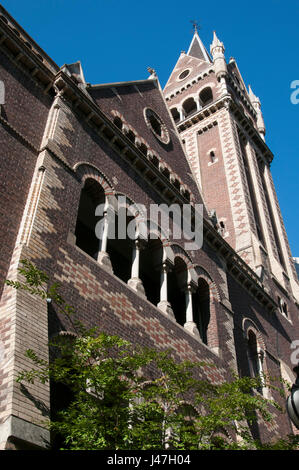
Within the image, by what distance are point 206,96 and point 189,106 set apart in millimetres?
1528

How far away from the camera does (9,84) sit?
12297 millimetres

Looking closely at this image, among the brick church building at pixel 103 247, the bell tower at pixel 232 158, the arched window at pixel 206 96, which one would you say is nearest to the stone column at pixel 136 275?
the brick church building at pixel 103 247

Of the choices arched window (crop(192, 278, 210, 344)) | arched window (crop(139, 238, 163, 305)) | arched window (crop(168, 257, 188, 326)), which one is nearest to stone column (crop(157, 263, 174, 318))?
arched window (crop(139, 238, 163, 305))

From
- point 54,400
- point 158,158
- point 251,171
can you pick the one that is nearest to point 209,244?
point 158,158

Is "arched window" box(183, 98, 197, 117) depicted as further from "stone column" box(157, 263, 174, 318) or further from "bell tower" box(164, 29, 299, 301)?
"stone column" box(157, 263, 174, 318)

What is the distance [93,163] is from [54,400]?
6.50m

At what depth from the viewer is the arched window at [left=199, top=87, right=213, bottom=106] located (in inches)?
1537

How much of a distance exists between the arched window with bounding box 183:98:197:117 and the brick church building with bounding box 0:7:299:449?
17633 mm

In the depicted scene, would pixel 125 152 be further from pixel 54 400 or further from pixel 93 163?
pixel 54 400

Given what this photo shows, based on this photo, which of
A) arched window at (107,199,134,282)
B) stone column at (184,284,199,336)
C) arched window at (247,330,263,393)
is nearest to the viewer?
arched window at (107,199,134,282)

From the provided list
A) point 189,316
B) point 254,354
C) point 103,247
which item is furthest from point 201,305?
point 103,247

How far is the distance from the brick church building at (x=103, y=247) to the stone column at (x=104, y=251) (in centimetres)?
3

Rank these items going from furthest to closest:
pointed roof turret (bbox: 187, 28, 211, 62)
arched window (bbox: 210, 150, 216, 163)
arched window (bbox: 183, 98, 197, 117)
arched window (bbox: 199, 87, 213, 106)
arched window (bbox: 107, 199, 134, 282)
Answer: pointed roof turret (bbox: 187, 28, 211, 62) < arched window (bbox: 183, 98, 197, 117) < arched window (bbox: 199, 87, 213, 106) < arched window (bbox: 210, 150, 216, 163) < arched window (bbox: 107, 199, 134, 282)

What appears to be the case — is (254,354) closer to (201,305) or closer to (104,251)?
(201,305)
